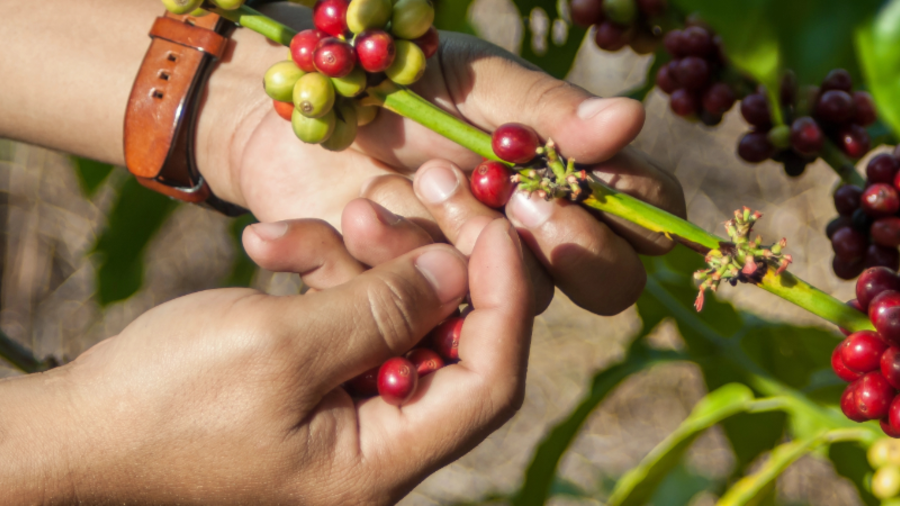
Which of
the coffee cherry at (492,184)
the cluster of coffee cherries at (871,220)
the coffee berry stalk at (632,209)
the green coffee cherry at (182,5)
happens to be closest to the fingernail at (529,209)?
the coffee cherry at (492,184)

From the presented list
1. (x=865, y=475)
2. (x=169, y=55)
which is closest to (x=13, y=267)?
(x=169, y=55)

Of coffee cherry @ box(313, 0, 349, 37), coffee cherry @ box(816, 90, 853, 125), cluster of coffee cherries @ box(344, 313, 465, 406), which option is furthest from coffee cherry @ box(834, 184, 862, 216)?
coffee cherry @ box(313, 0, 349, 37)

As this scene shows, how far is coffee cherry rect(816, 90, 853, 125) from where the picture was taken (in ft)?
4.47

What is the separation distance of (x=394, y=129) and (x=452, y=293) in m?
0.51

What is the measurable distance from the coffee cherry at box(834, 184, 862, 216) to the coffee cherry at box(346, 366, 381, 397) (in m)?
0.95

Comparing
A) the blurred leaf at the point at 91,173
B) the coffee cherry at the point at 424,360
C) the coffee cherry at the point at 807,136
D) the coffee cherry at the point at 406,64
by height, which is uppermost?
the coffee cherry at the point at 406,64

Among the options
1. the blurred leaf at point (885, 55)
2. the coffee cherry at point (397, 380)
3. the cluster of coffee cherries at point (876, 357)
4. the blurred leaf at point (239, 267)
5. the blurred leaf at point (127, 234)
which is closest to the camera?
the blurred leaf at point (885, 55)

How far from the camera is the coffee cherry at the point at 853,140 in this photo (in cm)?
136

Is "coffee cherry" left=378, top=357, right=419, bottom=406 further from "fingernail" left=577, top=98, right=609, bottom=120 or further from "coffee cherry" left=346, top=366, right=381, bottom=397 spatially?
"fingernail" left=577, top=98, right=609, bottom=120

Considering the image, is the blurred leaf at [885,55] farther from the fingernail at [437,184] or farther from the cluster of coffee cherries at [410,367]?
the fingernail at [437,184]

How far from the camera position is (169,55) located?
68.2 inches

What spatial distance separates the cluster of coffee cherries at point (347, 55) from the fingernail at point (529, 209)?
0.38 m

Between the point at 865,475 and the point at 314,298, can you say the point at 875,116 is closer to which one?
the point at 865,475

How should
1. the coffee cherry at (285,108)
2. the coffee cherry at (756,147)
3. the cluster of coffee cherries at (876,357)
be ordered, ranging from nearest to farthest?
the cluster of coffee cherries at (876,357) → the coffee cherry at (285,108) → the coffee cherry at (756,147)
